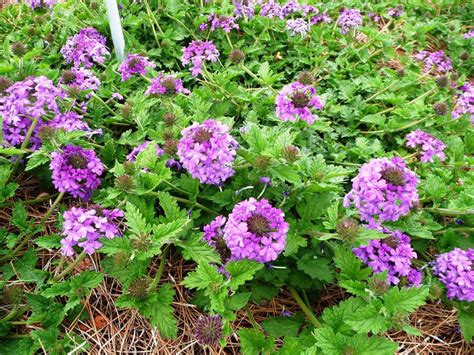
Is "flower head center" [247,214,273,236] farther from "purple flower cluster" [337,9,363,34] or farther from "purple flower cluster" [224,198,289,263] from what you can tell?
"purple flower cluster" [337,9,363,34]

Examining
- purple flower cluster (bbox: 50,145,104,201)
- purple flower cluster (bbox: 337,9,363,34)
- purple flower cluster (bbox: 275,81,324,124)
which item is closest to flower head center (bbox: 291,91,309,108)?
purple flower cluster (bbox: 275,81,324,124)

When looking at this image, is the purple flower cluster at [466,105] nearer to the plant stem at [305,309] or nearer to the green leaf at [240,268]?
the plant stem at [305,309]

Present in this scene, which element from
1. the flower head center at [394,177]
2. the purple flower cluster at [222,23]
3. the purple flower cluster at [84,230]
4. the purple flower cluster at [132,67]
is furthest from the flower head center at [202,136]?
the purple flower cluster at [222,23]

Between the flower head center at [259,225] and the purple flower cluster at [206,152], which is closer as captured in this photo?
the flower head center at [259,225]

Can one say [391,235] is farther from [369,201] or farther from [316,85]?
[316,85]

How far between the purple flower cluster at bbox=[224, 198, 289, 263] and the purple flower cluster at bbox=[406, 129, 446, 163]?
141 cm

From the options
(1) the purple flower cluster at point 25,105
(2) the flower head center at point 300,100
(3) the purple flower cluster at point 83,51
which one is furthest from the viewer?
(3) the purple flower cluster at point 83,51

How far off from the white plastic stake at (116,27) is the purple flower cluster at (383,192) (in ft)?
6.85

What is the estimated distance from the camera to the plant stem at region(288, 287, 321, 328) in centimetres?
191

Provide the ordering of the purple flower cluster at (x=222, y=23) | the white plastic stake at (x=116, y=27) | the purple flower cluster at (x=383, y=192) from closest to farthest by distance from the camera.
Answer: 1. the purple flower cluster at (x=383, y=192)
2. the white plastic stake at (x=116, y=27)
3. the purple flower cluster at (x=222, y=23)

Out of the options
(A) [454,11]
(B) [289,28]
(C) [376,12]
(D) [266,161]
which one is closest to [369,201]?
(D) [266,161]

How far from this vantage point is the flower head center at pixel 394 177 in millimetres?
1762

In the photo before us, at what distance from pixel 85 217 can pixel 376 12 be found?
370 centimetres

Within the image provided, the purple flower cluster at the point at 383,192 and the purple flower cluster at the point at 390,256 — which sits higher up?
the purple flower cluster at the point at 383,192
